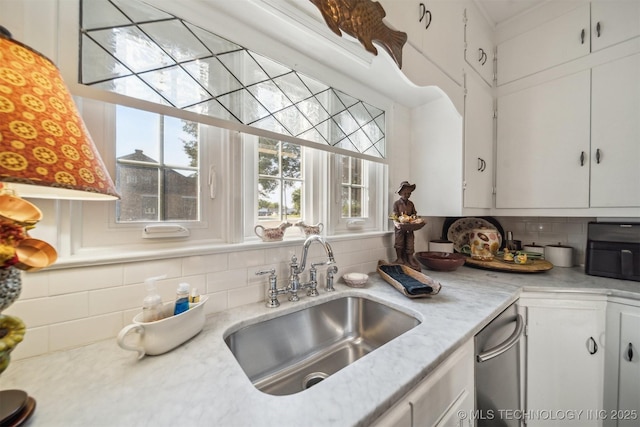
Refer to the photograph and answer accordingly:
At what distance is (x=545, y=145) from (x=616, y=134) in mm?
293

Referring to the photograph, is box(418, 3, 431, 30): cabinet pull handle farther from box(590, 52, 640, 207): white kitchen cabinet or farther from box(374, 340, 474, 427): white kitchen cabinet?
box(374, 340, 474, 427): white kitchen cabinet

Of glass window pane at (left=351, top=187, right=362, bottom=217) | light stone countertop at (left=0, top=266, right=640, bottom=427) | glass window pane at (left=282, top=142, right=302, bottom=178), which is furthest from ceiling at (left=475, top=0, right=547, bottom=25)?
light stone countertop at (left=0, top=266, right=640, bottom=427)

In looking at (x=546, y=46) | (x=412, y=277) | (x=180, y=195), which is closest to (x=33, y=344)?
(x=180, y=195)

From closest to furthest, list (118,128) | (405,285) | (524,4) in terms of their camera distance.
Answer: (118,128)
(405,285)
(524,4)

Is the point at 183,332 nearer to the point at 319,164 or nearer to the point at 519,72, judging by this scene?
the point at 319,164

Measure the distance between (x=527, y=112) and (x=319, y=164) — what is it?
5.10ft

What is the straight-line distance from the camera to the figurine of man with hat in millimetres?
1365

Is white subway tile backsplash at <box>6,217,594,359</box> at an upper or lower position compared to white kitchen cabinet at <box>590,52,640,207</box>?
lower

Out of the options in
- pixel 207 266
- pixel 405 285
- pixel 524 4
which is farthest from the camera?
pixel 524 4

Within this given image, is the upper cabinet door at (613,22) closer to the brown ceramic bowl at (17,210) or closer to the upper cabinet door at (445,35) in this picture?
the upper cabinet door at (445,35)

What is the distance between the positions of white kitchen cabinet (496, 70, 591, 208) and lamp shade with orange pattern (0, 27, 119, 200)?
7.23ft

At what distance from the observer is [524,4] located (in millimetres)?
1600

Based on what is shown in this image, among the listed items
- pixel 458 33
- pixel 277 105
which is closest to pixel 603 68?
pixel 458 33

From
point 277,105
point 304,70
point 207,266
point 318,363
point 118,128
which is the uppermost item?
point 304,70
